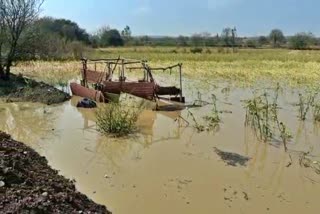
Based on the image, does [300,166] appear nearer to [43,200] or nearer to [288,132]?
[288,132]

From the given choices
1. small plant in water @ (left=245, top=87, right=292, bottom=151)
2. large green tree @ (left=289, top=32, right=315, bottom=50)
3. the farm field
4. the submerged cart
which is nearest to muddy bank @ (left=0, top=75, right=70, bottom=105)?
the farm field

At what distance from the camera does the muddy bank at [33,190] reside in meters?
4.33

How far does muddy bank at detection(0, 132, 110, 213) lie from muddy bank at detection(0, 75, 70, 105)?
8474 mm

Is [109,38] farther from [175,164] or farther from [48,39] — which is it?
[175,164]

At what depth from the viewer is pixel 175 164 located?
7.82 m

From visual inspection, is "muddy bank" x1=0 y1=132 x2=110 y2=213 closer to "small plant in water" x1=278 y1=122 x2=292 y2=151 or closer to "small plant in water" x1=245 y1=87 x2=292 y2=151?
"small plant in water" x1=278 y1=122 x2=292 y2=151

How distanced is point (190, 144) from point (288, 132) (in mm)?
2591

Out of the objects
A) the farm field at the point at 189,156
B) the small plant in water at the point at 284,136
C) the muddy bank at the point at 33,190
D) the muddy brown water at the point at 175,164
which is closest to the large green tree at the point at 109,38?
the farm field at the point at 189,156

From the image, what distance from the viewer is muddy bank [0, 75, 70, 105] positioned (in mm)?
14886

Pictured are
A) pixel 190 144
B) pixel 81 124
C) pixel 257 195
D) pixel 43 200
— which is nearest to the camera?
pixel 43 200

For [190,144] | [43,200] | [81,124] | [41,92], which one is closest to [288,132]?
[190,144]

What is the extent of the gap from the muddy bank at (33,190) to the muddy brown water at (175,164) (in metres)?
0.61

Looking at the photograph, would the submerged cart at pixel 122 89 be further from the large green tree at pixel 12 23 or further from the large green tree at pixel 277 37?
the large green tree at pixel 277 37

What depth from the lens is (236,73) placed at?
2545 centimetres
